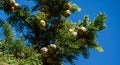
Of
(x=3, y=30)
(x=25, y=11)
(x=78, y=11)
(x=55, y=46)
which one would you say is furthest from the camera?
(x=78, y=11)

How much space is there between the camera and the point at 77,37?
4098 millimetres

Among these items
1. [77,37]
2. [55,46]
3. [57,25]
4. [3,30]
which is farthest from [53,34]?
[3,30]

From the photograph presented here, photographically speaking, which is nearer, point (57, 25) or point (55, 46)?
point (55, 46)

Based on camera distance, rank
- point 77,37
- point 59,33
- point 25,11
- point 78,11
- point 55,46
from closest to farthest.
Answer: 1. point 55,46
2. point 77,37
3. point 59,33
4. point 25,11
5. point 78,11

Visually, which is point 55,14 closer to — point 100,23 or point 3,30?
point 100,23

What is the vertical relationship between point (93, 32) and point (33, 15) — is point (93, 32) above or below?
below

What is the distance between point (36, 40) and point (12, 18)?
1.65 ft

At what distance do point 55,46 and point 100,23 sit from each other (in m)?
0.83

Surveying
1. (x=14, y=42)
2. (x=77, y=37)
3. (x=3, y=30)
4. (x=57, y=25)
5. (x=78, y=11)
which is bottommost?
(x=14, y=42)

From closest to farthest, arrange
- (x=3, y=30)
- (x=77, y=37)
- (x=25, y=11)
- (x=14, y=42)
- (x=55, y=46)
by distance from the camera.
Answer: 1. (x=14, y=42)
2. (x=3, y=30)
3. (x=55, y=46)
4. (x=77, y=37)
5. (x=25, y=11)

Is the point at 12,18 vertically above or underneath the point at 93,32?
above

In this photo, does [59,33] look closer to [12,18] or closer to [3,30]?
[12,18]

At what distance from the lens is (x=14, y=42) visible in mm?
2959

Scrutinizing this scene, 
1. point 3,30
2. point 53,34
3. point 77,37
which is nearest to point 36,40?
point 53,34
